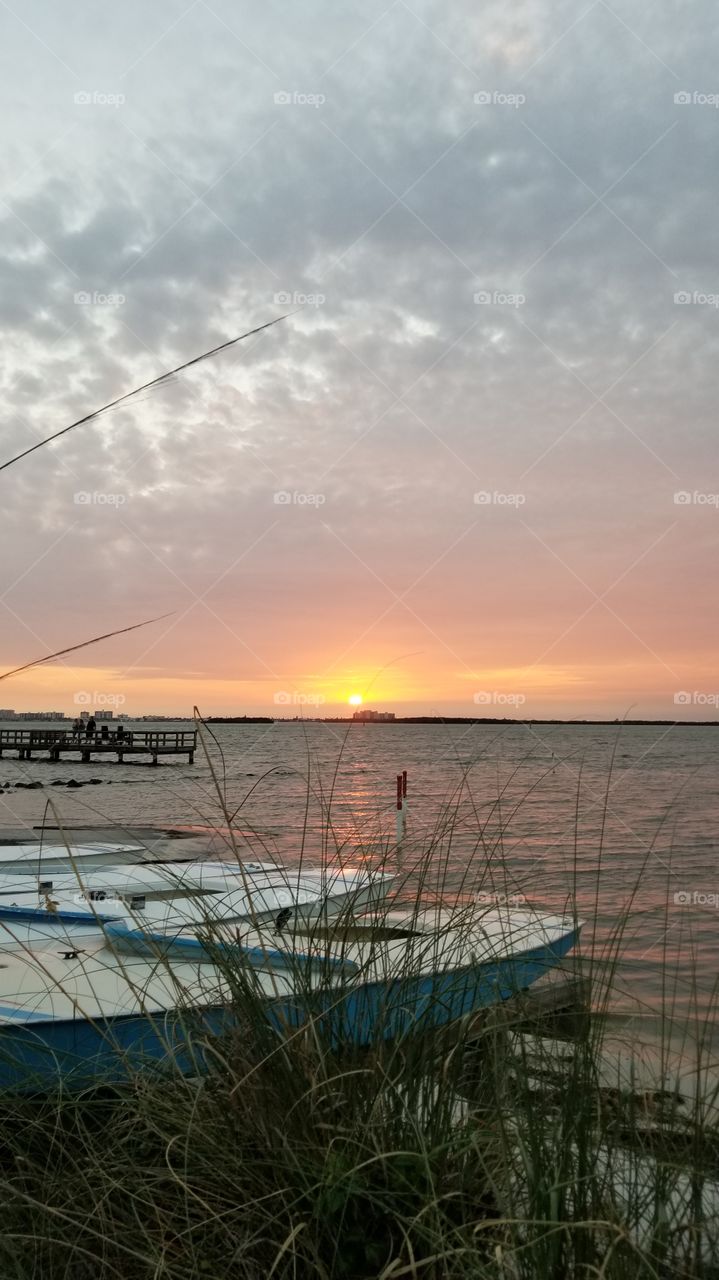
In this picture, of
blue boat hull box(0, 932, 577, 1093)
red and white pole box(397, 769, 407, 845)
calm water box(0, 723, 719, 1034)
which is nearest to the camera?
blue boat hull box(0, 932, 577, 1093)

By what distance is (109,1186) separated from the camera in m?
2.13

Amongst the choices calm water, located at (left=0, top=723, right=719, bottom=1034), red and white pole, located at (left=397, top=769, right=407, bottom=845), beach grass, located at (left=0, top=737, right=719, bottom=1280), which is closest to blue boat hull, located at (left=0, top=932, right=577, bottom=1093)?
beach grass, located at (left=0, top=737, right=719, bottom=1280)

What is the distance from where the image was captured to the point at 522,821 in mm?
11977

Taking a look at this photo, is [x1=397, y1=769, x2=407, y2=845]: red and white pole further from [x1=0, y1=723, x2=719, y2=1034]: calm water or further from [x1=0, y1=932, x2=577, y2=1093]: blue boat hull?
[x1=0, y1=932, x2=577, y2=1093]: blue boat hull

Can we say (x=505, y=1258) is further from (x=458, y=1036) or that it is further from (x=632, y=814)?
(x=632, y=814)

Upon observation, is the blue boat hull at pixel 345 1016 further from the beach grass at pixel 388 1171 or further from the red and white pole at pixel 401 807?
the red and white pole at pixel 401 807

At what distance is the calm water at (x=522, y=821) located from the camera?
320 centimetres

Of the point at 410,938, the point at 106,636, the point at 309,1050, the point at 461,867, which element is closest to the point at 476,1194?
Answer: the point at 309,1050

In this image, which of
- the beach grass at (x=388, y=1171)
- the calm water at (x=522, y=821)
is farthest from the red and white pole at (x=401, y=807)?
the beach grass at (x=388, y=1171)

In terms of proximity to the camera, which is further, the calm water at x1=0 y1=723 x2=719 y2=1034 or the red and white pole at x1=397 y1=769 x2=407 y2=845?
the red and white pole at x1=397 y1=769 x2=407 y2=845

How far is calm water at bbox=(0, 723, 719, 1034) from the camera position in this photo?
3.20 metres

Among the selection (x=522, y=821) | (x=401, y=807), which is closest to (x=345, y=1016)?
(x=401, y=807)

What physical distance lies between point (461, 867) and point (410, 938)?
1.25m

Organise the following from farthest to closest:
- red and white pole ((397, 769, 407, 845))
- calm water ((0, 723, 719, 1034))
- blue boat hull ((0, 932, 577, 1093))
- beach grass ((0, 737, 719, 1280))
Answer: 1. red and white pole ((397, 769, 407, 845))
2. calm water ((0, 723, 719, 1034))
3. blue boat hull ((0, 932, 577, 1093))
4. beach grass ((0, 737, 719, 1280))
